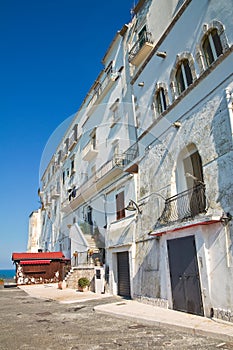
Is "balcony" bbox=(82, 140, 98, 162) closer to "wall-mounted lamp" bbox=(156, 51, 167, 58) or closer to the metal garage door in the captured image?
the metal garage door

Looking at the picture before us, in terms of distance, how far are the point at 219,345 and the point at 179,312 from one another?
3493mm

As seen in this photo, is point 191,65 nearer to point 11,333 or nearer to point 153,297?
point 153,297

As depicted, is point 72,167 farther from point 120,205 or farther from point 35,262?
point 120,205

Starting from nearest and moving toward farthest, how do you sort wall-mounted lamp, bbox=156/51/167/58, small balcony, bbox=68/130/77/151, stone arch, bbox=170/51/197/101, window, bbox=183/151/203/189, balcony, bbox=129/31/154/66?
window, bbox=183/151/203/189 < stone arch, bbox=170/51/197/101 < wall-mounted lamp, bbox=156/51/167/58 < balcony, bbox=129/31/154/66 < small balcony, bbox=68/130/77/151

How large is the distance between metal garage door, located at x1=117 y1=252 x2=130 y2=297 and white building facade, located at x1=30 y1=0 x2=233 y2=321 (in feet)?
0.17

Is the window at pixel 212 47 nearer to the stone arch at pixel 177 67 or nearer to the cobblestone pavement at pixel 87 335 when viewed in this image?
the stone arch at pixel 177 67

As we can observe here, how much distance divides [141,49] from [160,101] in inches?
138

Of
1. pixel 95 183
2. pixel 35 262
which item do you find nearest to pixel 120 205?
pixel 95 183

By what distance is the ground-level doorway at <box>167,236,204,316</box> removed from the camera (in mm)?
9023

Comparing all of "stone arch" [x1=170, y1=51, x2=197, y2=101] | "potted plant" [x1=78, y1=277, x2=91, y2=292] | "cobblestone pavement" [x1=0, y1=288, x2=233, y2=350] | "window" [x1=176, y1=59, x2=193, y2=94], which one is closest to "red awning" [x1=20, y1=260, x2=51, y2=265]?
"potted plant" [x1=78, y1=277, x2=91, y2=292]

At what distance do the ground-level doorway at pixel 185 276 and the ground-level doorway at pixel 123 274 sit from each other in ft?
13.5

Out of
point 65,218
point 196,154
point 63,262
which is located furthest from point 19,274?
point 196,154

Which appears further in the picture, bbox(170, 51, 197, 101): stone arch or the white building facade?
bbox(170, 51, 197, 101): stone arch

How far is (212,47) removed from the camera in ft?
32.2
